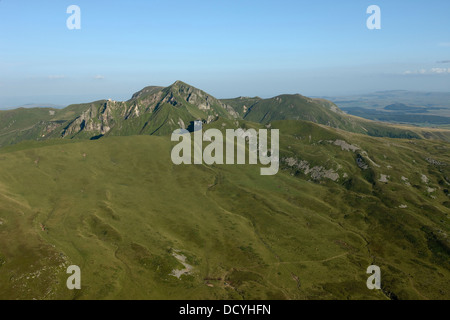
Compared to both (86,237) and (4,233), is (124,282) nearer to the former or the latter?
(86,237)

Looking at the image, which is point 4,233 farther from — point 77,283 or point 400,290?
point 400,290

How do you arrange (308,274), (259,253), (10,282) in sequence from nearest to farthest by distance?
1. (10,282)
2. (308,274)
3. (259,253)

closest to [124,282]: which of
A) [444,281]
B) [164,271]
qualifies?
[164,271]

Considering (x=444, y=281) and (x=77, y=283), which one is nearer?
(x=77, y=283)
